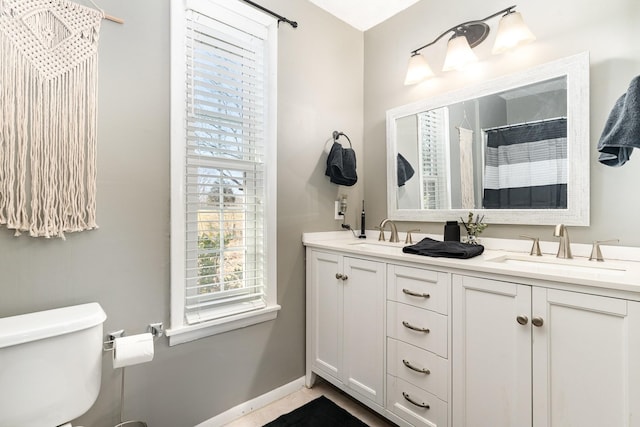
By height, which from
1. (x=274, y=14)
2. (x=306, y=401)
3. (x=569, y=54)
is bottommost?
(x=306, y=401)

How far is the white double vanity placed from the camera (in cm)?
96

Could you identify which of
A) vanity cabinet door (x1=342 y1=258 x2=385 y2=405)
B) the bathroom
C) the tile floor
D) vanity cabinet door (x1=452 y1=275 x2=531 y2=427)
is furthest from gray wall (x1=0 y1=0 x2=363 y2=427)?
vanity cabinet door (x1=452 y1=275 x2=531 y2=427)

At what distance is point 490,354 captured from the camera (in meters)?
1.20

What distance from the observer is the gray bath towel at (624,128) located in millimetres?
1104

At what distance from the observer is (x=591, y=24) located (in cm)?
142

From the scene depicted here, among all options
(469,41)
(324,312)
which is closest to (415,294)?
(324,312)

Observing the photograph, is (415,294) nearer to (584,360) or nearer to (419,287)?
(419,287)

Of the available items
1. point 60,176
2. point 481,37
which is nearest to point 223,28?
point 60,176

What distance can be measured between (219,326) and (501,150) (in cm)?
181

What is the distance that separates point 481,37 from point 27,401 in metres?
2.62

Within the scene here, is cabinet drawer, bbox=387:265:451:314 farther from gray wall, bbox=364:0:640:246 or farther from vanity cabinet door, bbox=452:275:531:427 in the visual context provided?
gray wall, bbox=364:0:640:246

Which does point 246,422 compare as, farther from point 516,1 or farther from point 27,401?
point 516,1

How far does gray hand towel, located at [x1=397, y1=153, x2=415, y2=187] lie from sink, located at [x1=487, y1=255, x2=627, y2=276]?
0.83 metres

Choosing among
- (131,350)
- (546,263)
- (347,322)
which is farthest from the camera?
(347,322)
